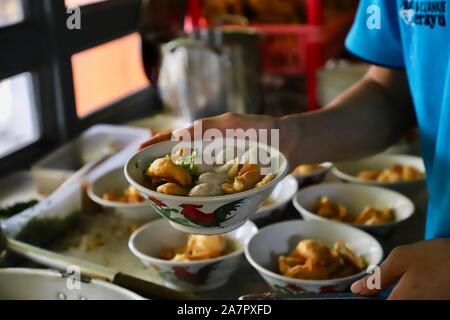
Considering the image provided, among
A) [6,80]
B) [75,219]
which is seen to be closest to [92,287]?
[75,219]

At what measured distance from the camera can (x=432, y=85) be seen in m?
0.68

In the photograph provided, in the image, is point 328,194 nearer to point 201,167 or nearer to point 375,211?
point 375,211

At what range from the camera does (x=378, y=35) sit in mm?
779

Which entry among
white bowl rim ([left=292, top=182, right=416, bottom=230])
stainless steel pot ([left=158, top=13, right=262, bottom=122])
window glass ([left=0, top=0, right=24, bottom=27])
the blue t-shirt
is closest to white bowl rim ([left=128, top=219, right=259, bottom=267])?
white bowl rim ([left=292, top=182, right=416, bottom=230])

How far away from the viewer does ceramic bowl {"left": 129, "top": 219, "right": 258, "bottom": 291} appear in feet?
2.53

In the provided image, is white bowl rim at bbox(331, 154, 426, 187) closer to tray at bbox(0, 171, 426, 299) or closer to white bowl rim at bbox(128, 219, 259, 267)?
tray at bbox(0, 171, 426, 299)

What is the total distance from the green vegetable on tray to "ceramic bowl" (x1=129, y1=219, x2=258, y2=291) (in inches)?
7.7

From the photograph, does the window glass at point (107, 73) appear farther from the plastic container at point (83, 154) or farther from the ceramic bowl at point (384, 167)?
the ceramic bowl at point (384, 167)

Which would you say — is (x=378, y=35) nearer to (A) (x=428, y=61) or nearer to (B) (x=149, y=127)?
(A) (x=428, y=61)

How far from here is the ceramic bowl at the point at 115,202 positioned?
2.93 feet

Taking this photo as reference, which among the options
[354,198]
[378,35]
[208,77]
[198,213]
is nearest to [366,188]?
[354,198]

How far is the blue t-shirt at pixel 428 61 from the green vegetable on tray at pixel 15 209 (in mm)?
530

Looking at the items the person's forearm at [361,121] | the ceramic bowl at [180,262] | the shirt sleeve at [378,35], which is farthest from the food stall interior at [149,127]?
the shirt sleeve at [378,35]
